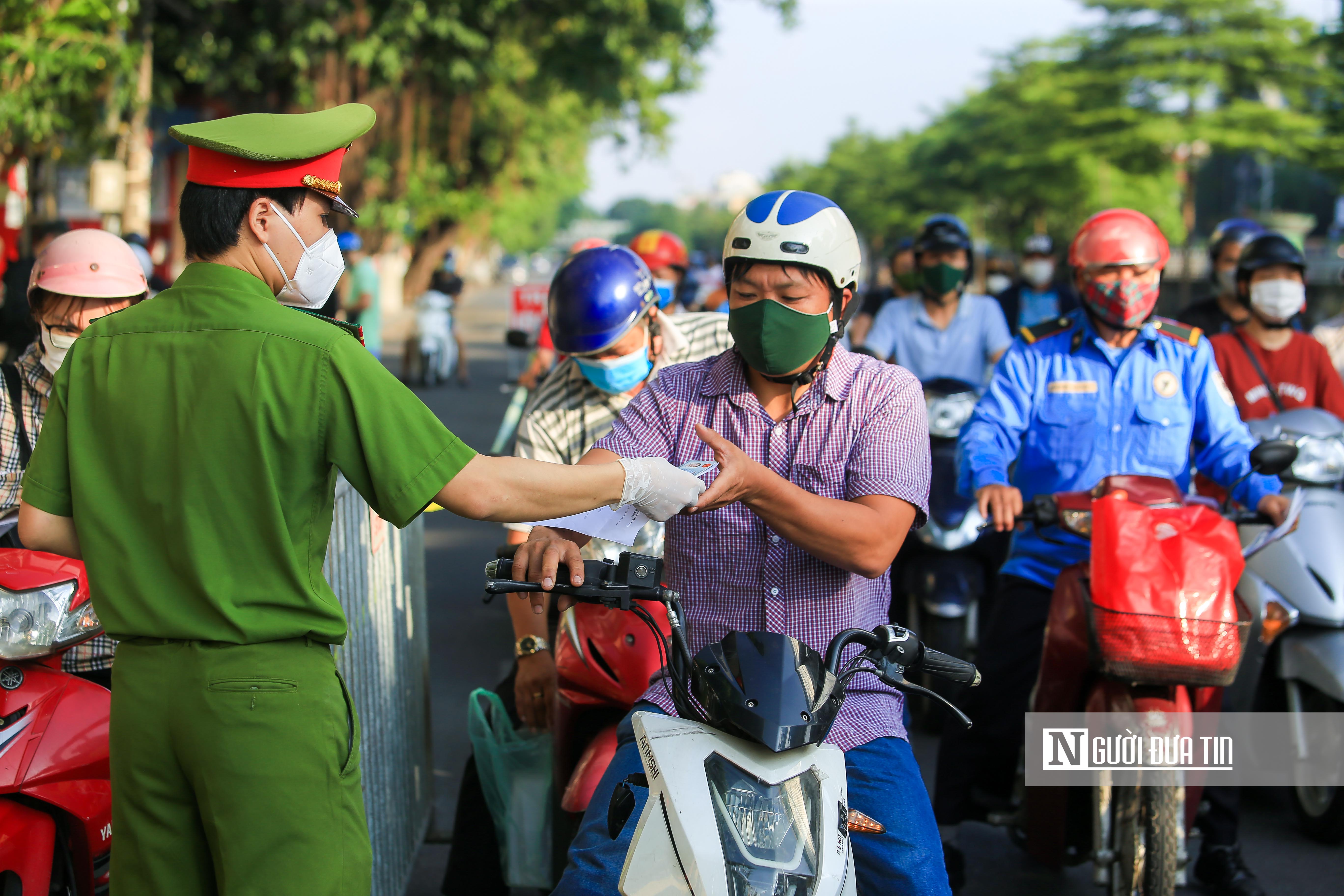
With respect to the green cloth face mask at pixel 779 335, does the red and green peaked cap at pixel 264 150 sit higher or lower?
higher

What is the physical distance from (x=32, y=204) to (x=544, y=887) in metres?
14.5

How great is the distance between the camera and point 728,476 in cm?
246

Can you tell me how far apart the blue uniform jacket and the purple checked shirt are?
3.76ft

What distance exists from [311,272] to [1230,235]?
624 cm

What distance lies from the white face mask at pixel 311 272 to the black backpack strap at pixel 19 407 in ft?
5.59

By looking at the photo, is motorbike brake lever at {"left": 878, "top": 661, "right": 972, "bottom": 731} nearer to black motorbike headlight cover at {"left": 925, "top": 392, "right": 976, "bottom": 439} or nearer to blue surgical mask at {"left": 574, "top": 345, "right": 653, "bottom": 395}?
blue surgical mask at {"left": 574, "top": 345, "right": 653, "bottom": 395}

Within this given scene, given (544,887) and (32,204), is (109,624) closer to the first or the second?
(544,887)

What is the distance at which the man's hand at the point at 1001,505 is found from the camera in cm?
362

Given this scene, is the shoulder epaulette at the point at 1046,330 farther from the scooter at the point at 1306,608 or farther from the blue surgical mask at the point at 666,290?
the blue surgical mask at the point at 666,290

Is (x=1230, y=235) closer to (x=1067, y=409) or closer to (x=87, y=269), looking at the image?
(x=1067, y=409)

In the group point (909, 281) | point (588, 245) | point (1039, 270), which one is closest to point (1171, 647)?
point (588, 245)

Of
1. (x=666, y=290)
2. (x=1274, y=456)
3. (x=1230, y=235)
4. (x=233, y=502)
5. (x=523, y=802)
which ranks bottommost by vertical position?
(x=523, y=802)

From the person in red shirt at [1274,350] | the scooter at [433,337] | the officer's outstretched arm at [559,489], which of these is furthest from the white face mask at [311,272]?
Result: the scooter at [433,337]

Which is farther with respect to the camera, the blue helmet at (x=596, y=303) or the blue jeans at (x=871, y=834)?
the blue helmet at (x=596, y=303)
